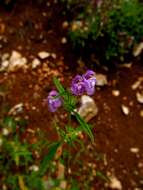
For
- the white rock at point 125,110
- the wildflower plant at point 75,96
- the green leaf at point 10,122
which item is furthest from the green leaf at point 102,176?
the wildflower plant at point 75,96

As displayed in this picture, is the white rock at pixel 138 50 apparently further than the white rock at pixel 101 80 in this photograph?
Yes

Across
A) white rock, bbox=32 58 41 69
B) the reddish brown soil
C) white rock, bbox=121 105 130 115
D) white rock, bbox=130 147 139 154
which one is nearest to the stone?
the reddish brown soil

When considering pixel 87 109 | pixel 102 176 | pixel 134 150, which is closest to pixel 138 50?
pixel 87 109

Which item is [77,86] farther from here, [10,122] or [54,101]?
[10,122]

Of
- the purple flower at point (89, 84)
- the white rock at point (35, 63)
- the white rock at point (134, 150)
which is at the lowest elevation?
the purple flower at point (89, 84)

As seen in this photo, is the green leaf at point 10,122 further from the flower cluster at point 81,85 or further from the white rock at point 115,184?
the flower cluster at point 81,85

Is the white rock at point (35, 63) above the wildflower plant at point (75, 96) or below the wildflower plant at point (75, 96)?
above
